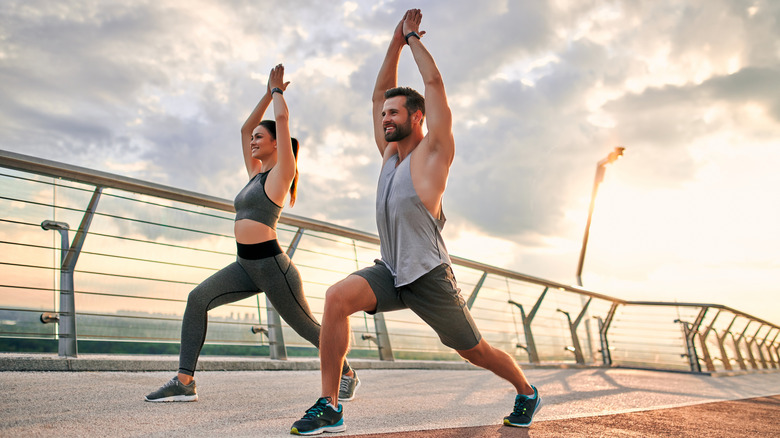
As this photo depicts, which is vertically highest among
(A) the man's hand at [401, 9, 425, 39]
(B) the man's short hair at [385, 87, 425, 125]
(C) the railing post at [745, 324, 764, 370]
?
(A) the man's hand at [401, 9, 425, 39]

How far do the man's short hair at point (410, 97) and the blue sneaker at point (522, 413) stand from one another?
5.31 feet

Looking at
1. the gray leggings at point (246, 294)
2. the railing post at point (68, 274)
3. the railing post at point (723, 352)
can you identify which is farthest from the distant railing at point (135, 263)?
the railing post at point (723, 352)

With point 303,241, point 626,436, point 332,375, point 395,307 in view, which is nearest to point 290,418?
point 332,375

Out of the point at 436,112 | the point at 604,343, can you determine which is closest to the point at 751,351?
the point at 604,343

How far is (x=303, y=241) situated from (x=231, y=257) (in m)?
0.79

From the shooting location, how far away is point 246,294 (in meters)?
3.63

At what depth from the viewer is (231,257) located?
17.9ft

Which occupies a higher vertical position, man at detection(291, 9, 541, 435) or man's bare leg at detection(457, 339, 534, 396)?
man at detection(291, 9, 541, 435)

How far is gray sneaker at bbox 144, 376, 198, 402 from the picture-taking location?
314 centimetres

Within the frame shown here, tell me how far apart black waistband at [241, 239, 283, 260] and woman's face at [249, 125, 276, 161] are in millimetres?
636

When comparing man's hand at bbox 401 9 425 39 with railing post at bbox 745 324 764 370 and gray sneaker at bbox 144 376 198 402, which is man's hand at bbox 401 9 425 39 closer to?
gray sneaker at bbox 144 376 198 402

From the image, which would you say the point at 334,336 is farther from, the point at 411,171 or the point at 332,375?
the point at 411,171

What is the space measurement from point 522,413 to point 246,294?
5.89 ft

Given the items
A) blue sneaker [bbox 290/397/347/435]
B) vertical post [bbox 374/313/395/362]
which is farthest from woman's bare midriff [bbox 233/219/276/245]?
vertical post [bbox 374/313/395/362]
